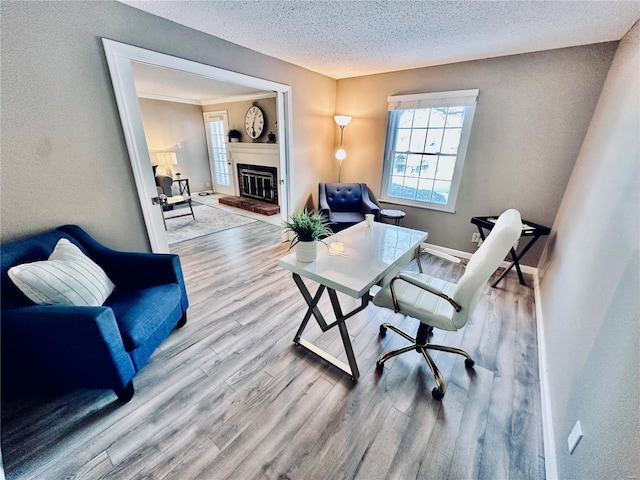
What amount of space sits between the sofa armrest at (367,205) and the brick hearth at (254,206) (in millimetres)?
2164

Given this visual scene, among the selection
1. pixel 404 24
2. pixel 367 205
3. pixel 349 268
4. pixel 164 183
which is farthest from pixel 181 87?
pixel 349 268

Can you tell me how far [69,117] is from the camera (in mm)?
1769

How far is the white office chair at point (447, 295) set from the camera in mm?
1256

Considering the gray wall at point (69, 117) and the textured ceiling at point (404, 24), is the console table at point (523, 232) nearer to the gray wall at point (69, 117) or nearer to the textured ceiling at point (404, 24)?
the textured ceiling at point (404, 24)

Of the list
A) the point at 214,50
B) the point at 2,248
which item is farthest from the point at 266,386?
the point at 214,50

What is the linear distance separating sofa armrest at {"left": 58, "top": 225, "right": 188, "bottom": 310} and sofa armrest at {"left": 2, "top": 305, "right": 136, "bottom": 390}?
22.5 inches

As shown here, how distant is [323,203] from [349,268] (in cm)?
220

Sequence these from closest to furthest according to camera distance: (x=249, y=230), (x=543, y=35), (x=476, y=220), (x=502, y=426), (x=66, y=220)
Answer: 1. (x=502, y=426)
2. (x=66, y=220)
3. (x=543, y=35)
4. (x=476, y=220)
5. (x=249, y=230)

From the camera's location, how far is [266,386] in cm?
159

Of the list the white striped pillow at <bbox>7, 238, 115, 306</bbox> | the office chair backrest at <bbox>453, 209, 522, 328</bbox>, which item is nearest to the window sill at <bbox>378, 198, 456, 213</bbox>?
the office chair backrest at <bbox>453, 209, 522, 328</bbox>

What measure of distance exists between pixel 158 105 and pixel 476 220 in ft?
23.1

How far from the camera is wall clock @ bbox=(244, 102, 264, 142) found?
5500 mm

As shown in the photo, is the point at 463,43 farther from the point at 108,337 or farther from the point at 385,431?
the point at 108,337

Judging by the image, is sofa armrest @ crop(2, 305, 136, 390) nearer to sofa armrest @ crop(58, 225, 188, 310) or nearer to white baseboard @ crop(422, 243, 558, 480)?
sofa armrest @ crop(58, 225, 188, 310)
